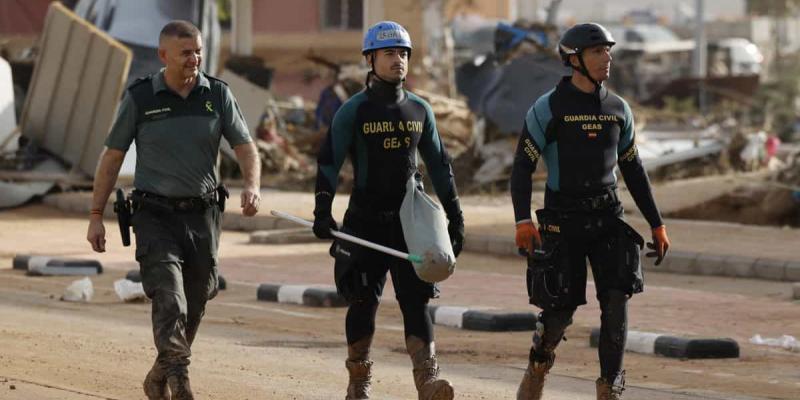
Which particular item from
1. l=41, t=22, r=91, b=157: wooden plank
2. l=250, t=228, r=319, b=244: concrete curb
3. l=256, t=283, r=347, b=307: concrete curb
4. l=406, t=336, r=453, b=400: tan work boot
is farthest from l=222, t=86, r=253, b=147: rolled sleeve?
l=41, t=22, r=91, b=157: wooden plank

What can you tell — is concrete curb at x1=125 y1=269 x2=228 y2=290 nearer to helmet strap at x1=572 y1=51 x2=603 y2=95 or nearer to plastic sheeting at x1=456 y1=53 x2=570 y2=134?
helmet strap at x1=572 y1=51 x2=603 y2=95

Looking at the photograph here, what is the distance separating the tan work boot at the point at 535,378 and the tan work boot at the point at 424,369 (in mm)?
486

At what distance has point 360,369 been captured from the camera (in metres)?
9.18

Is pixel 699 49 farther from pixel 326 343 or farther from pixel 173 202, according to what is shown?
pixel 173 202

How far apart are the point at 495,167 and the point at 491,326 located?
45.7ft

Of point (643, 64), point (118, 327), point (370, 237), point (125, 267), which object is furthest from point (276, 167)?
point (643, 64)

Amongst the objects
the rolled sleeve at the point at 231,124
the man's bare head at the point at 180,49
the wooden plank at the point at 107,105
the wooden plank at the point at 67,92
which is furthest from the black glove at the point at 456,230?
the wooden plank at the point at 67,92

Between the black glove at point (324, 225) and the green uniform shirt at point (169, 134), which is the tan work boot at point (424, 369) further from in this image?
the green uniform shirt at point (169, 134)

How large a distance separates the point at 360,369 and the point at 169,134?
149 centimetres

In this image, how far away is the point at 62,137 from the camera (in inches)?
1014

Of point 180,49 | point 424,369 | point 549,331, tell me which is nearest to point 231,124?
point 180,49

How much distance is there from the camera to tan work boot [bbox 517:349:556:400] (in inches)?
355

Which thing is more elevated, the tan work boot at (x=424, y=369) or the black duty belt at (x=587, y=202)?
the black duty belt at (x=587, y=202)

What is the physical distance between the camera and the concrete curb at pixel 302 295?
14719 mm
